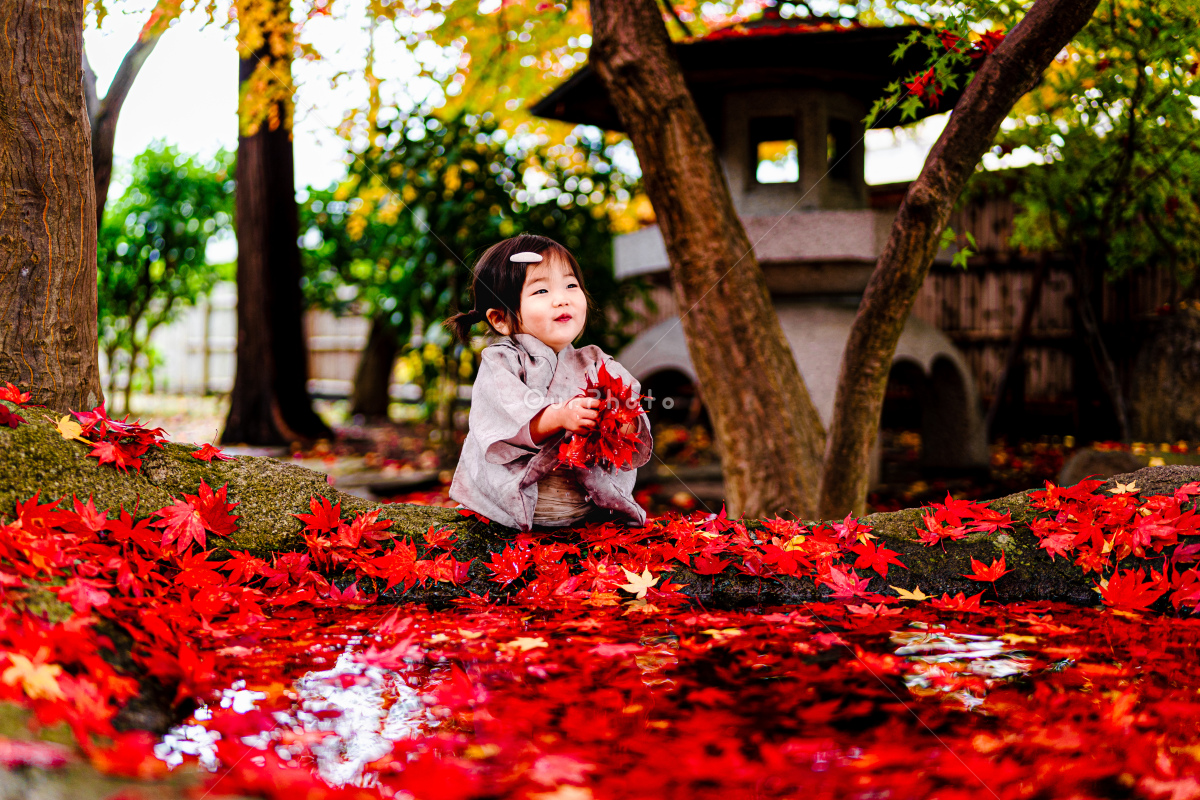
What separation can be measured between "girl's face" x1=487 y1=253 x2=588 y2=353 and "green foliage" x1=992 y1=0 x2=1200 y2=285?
3078mm

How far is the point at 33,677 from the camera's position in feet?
4.24

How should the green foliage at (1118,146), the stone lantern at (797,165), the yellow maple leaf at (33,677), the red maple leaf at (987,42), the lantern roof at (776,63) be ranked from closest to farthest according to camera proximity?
the yellow maple leaf at (33,677) → the red maple leaf at (987,42) → the green foliage at (1118,146) → the lantern roof at (776,63) → the stone lantern at (797,165)

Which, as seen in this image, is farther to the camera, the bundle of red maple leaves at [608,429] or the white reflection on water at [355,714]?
the bundle of red maple leaves at [608,429]

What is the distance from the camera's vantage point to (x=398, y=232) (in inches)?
280

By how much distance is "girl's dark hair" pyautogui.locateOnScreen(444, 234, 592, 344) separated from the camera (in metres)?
2.38

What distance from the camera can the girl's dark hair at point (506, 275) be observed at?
2385mm

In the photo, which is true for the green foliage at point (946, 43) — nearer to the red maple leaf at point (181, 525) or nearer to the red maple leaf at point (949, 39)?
the red maple leaf at point (949, 39)

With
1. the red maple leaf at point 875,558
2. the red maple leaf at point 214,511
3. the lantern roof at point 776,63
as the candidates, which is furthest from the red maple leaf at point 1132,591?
the lantern roof at point 776,63

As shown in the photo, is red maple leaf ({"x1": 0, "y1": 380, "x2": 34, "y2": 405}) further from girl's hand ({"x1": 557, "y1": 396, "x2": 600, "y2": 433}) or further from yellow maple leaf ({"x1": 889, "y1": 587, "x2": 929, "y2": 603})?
yellow maple leaf ({"x1": 889, "y1": 587, "x2": 929, "y2": 603})

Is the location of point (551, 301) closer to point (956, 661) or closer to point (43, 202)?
point (956, 661)

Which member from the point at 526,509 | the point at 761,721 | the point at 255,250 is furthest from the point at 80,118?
the point at 255,250

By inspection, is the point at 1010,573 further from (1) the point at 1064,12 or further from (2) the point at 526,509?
(1) the point at 1064,12

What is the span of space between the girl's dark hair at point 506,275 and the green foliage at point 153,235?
9.50 m

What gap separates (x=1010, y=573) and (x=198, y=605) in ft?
6.99
